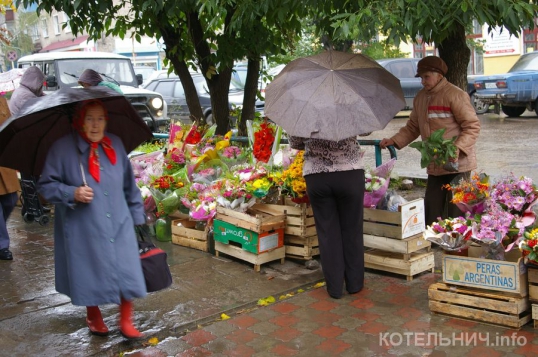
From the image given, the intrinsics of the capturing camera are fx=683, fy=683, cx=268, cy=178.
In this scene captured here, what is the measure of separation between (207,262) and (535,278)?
9.79 ft

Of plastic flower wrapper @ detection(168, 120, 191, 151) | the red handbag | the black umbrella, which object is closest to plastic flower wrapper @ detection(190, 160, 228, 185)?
plastic flower wrapper @ detection(168, 120, 191, 151)

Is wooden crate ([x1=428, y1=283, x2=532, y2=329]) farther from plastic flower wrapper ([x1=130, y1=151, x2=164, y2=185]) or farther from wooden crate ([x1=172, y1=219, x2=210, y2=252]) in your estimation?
plastic flower wrapper ([x1=130, y1=151, x2=164, y2=185])

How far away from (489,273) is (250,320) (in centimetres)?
171

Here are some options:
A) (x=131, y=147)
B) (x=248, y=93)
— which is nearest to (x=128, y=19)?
(x=248, y=93)

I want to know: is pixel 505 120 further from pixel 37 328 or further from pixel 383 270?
pixel 37 328

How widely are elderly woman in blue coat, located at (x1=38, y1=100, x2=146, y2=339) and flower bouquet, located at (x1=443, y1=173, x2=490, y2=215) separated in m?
2.41

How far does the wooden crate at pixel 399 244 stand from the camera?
5.60 metres

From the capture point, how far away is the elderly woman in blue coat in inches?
168

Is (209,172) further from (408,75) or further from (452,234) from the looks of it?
(408,75)

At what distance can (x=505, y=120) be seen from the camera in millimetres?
18453

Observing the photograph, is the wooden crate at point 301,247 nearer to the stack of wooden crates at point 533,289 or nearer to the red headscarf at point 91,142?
the stack of wooden crates at point 533,289

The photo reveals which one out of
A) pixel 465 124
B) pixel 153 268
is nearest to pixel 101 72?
pixel 465 124

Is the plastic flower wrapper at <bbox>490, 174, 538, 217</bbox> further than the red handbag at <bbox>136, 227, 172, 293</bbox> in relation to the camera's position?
Yes

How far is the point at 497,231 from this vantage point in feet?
15.2
